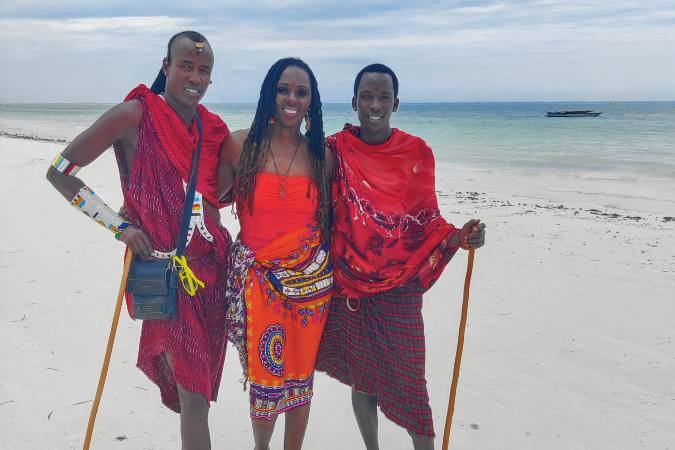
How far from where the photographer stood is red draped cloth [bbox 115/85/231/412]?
2.27m

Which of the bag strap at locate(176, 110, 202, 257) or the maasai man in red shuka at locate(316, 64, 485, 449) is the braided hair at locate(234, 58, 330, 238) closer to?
the maasai man in red shuka at locate(316, 64, 485, 449)

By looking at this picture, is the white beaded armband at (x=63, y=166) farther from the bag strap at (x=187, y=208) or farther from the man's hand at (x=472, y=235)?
the man's hand at (x=472, y=235)

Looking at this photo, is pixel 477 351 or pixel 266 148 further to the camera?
pixel 477 351

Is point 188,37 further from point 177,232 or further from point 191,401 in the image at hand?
point 191,401

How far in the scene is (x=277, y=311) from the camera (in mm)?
2459

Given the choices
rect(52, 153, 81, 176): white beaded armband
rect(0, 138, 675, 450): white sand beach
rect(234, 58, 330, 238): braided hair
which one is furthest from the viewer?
rect(0, 138, 675, 450): white sand beach

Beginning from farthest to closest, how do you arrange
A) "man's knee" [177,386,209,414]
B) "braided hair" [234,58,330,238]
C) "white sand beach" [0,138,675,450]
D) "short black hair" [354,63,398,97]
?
"white sand beach" [0,138,675,450] < "short black hair" [354,63,398,97] < "braided hair" [234,58,330,238] < "man's knee" [177,386,209,414]

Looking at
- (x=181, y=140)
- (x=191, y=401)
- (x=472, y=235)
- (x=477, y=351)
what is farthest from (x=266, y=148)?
(x=477, y=351)

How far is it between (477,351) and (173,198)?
2606 mm

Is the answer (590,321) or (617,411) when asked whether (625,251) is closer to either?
(590,321)

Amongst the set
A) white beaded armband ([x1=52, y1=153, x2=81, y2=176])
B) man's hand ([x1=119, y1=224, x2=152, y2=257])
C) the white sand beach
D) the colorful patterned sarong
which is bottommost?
the white sand beach

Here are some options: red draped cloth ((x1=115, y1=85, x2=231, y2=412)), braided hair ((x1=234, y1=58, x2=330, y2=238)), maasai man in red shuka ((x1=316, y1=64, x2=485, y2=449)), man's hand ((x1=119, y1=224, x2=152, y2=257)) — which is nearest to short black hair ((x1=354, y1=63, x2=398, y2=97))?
maasai man in red shuka ((x1=316, y1=64, x2=485, y2=449))

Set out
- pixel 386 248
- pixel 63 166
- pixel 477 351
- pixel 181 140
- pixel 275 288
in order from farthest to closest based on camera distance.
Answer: pixel 477 351 → pixel 386 248 → pixel 275 288 → pixel 181 140 → pixel 63 166

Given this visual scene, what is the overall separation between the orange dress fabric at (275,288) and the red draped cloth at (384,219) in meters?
0.14
